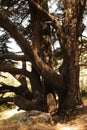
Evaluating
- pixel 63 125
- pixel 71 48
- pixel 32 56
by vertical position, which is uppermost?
pixel 71 48

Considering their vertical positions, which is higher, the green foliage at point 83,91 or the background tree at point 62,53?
the background tree at point 62,53

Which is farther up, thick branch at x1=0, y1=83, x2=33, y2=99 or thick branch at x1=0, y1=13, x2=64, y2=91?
thick branch at x1=0, y1=13, x2=64, y2=91

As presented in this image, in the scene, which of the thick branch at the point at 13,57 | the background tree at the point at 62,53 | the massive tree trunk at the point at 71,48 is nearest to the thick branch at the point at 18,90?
the background tree at the point at 62,53

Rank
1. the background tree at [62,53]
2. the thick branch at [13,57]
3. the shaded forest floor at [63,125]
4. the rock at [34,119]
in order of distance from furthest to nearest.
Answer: the thick branch at [13,57], the background tree at [62,53], the rock at [34,119], the shaded forest floor at [63,125]

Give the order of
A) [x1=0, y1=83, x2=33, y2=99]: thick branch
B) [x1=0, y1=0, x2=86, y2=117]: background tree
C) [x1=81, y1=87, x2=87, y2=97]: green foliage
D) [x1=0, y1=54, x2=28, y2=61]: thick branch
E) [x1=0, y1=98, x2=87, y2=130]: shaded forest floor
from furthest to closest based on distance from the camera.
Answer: [x1=81, y1=87, x2=87, y2=97]: green foliage < [x1=0, y1=83, x2=33, y2=99]: thick branch < [x1=0, y1=54, x2=28, y2=61]: thick branch < [x1=0, y1=0, x2=86, y2=117]: background tree < [x1=0, y1=98, x2=87, y2=130]: shaded forest floor

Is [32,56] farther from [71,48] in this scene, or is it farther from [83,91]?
[83,91]

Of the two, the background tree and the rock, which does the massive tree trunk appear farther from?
the rock

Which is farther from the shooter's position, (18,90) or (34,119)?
(18,90)

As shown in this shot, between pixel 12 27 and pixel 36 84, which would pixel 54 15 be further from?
pixel 12 27

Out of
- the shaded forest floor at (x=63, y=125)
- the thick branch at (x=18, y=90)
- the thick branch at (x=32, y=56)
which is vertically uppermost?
the thick branch at (x=32, y=56)

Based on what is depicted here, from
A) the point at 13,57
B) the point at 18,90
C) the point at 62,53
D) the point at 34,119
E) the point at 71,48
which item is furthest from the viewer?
the point at 18,90

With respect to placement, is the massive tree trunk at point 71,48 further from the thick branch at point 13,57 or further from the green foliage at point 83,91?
the green foliage at point 83,91

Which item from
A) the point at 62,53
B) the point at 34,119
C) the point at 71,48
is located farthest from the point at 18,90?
the point at 34,119

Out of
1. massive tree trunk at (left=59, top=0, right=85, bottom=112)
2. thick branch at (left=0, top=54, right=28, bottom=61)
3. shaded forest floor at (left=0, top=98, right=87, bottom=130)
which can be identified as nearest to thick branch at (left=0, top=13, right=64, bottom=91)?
massive tree trunk at (left=59, top=0, right=85, bottom=112)
